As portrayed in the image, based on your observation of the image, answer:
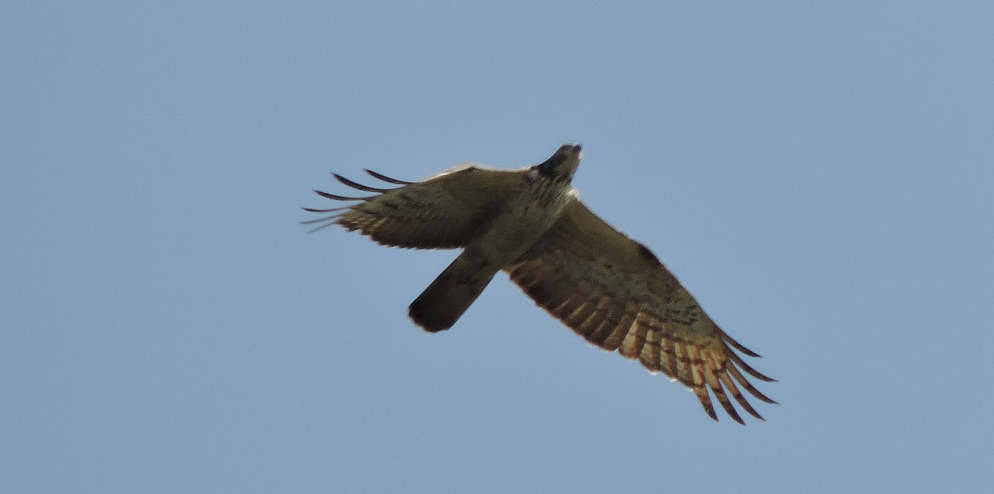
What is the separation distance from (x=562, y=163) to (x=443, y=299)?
5.24 ft

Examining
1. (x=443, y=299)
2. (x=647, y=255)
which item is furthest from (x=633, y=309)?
(x=443, y=299)

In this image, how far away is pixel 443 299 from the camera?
10.5 m

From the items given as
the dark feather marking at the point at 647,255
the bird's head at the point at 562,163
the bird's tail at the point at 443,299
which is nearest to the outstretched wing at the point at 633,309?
the dark feather marking at the point at 647,255

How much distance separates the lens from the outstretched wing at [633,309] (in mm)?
11078

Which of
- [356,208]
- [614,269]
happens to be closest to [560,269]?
[614,269]

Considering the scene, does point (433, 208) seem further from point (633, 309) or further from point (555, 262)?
point (633, 309)

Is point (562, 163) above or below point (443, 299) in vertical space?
above

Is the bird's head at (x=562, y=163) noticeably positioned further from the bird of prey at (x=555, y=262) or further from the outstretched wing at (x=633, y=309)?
the outstretched wing at (x=633, y=309)

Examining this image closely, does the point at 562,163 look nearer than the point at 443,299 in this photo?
Yes

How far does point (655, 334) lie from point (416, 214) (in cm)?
267

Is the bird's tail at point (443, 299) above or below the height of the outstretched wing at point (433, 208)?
below

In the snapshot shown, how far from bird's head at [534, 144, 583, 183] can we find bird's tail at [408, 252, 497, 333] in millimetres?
1076

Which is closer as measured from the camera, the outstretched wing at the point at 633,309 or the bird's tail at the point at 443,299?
the bird's tail at the point at 443,299

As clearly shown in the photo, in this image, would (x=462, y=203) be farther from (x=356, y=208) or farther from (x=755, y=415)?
(x=755, y=415)
